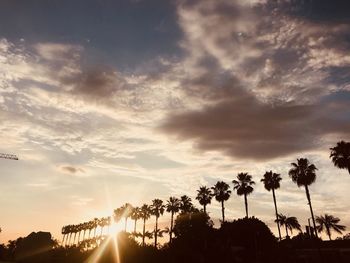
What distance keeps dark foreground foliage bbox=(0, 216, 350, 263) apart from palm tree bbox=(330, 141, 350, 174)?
48.4 ft

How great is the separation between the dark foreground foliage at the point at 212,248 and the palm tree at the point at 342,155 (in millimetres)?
14759

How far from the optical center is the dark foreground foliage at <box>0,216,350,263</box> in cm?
3622

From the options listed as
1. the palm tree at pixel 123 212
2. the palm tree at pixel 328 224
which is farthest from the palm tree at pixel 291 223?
the palm tree at pixel 123 212

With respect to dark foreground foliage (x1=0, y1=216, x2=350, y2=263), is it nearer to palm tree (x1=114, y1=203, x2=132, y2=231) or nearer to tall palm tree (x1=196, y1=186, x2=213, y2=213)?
tall palm tree (x1=196, y1=186, x2=213, y2=213)

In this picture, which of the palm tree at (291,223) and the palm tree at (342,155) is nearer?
the palm tree at (342,155)

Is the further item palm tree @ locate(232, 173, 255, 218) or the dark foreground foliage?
palm tree @ locate(232, 173, 255, 218)

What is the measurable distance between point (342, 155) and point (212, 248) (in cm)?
2392

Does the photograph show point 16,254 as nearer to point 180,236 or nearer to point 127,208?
point 127,208

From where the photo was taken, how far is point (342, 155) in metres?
49.4

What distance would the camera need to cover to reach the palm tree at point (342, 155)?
160ft

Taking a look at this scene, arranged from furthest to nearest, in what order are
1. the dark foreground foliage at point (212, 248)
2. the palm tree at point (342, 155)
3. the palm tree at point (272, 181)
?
the palm tree at point (272, 181) < the palm tree at point (342, 155) < the dark foreground foliage at point (212, 248)

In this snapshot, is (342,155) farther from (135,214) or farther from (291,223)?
(135,214)

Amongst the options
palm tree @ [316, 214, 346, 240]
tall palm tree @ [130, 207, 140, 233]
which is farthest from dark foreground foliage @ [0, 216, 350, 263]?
tall palm tree @ [130, 207, 140, 233]

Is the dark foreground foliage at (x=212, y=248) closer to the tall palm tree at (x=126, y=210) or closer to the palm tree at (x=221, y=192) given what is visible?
the palm tree at (x=221, y=192)
